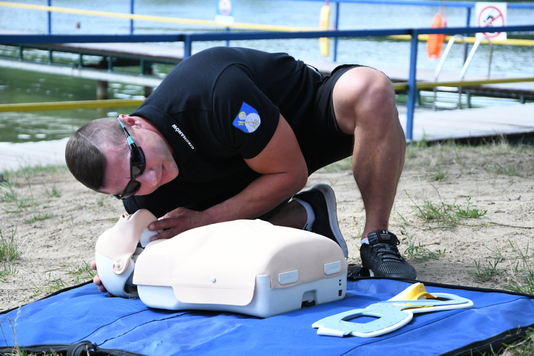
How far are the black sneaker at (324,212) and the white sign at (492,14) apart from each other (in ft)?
22.7

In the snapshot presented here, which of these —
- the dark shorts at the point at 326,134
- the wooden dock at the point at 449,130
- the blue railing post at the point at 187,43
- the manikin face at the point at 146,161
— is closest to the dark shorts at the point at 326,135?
the dark shorts at the point at 326,134

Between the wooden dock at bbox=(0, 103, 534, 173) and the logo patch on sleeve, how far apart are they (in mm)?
3222

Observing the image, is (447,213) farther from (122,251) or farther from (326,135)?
(122,251)

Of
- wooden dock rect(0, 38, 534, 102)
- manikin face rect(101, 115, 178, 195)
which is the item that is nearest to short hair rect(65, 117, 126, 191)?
manikin face rect(101, 115, 178, 195)

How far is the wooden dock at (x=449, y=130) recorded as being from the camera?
578 cm

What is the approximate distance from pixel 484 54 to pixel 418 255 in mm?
15764

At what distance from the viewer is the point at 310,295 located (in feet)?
7.40

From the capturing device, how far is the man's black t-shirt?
7.87ft

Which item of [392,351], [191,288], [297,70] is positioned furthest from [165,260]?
[297,70]

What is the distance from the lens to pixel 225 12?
11.4 m

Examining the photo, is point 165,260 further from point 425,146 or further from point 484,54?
point 484,54

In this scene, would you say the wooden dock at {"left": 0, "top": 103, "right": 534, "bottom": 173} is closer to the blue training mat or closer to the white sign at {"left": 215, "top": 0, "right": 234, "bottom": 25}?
the blue training mat

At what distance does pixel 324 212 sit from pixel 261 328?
95 centimetres

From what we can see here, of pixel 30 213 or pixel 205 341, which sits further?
pixel 30 213
